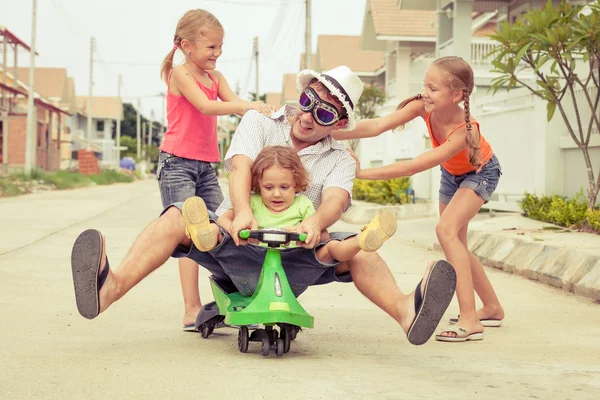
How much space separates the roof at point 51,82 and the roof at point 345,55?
79.5 feet

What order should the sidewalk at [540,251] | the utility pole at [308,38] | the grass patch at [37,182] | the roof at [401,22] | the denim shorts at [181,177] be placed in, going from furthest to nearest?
the roof at [401,22]
the utility pole at [308,38]
the grass patch at [37,182]
the sidewalk at [540,251]
the denim shorts at [181,177]

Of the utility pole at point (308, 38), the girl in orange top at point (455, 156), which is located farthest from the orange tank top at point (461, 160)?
the utility pole at point (308, 38)

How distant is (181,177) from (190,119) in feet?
1.18

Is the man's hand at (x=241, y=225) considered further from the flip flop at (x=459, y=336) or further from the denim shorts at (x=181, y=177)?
the flip flop at (x=459, y=336)

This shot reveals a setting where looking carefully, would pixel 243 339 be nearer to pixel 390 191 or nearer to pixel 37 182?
pixel 390 191

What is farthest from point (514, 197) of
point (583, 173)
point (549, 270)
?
point (549, 270)

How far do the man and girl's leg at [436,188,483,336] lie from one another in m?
1.07

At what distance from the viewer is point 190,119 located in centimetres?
614

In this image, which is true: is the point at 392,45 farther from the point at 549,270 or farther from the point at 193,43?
the point at 193,43

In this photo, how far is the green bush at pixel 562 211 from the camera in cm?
1134

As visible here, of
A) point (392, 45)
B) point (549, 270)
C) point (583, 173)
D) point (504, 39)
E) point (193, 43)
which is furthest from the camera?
point (392, 45)

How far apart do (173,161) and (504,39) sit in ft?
22.9

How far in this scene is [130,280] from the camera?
201 inches

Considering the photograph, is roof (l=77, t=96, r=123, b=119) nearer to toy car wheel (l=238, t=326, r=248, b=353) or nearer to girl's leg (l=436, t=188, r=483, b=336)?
girl's leg (l=436, t=188, r=483, b=336)
